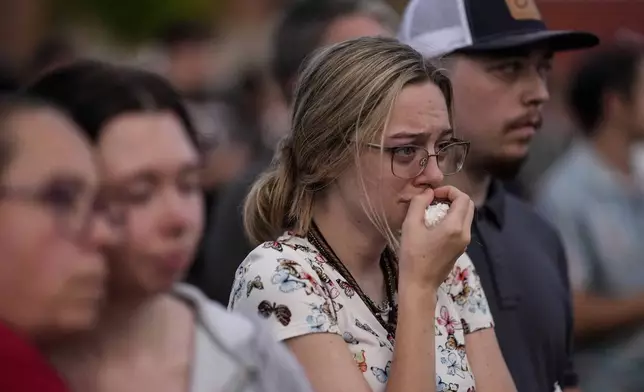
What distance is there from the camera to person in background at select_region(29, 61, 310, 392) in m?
1.78

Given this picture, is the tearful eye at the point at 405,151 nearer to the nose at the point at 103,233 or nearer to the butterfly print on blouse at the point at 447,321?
the butterfly print on blouse at the point at 447,321

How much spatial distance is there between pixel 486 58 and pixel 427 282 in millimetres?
1203

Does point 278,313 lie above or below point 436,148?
below

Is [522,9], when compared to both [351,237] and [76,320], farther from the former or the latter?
[76,320]

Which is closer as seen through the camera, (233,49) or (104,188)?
(104,188)

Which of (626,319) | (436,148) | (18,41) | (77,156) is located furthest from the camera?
(18,41)

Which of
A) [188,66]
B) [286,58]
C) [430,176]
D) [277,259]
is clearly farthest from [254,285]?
[188,66]

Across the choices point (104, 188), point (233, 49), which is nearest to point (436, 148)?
point (104, 188)

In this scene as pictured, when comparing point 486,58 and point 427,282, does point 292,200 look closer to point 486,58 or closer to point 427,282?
point 427,282

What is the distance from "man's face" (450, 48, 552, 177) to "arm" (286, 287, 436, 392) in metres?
1.08

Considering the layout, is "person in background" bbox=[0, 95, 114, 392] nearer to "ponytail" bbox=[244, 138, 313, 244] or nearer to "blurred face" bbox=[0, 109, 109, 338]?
"blurred face" bbox=[0, 109, 109, 338]

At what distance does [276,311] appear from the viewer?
238 cm

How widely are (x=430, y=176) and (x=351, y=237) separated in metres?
0.21

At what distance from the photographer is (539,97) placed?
344 cm
